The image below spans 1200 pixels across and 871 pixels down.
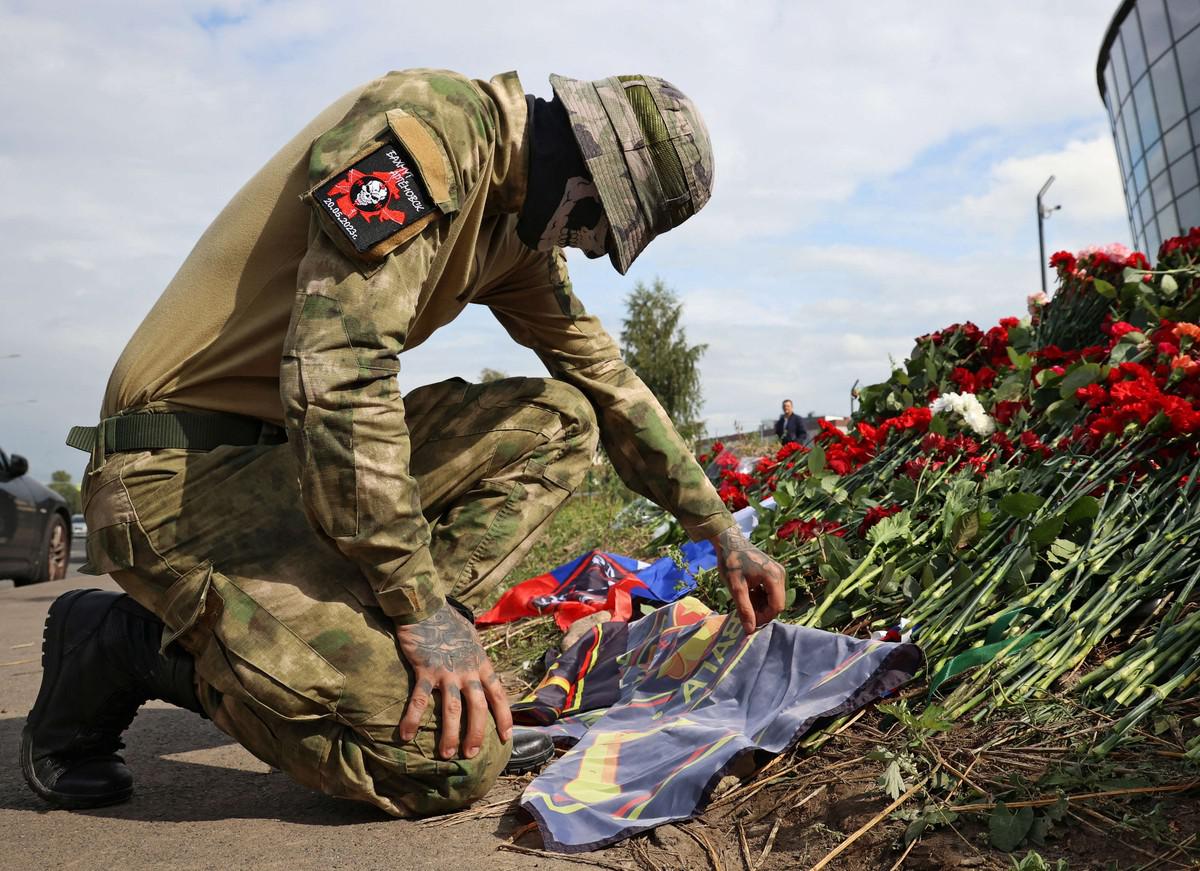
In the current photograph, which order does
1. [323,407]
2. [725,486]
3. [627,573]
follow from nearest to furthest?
[323,407] < [627,573] < [725,486]

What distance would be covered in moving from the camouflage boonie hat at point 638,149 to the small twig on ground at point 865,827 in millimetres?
1289

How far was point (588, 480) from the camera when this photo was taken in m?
8.69

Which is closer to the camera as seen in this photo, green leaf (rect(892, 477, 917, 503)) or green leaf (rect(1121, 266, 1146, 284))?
green leaf (rect(892, 477, 917, 503))

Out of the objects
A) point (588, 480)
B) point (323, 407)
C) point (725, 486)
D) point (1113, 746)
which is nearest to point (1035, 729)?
point (1113, 746)

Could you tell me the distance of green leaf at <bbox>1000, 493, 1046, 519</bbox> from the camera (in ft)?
9.19

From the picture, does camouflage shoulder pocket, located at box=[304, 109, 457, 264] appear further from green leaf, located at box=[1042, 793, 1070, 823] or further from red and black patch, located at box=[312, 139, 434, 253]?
green leaf, located at box=[1042, 793, 1070, 823]

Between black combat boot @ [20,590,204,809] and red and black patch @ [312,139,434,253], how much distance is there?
1.10 metres

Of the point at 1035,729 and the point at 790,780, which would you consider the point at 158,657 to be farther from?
the point at 1035,729

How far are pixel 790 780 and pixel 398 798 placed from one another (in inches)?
33.8

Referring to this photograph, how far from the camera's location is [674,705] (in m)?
2.70

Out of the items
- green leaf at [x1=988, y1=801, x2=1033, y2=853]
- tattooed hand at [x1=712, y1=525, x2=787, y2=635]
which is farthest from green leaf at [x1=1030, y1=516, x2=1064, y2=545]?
green leaf at [x1=988, y1=801, x2=1033, y2=853]

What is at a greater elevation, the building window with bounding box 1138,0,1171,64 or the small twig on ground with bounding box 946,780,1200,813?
the building window with bounding box 1138,0,1171,64

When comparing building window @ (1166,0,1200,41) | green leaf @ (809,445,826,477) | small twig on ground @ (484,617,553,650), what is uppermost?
building window @ (1166,0,1200,41)

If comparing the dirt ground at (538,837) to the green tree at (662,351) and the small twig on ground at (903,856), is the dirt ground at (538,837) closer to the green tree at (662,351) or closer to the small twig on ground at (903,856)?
the small twig on ground at (903,856)
